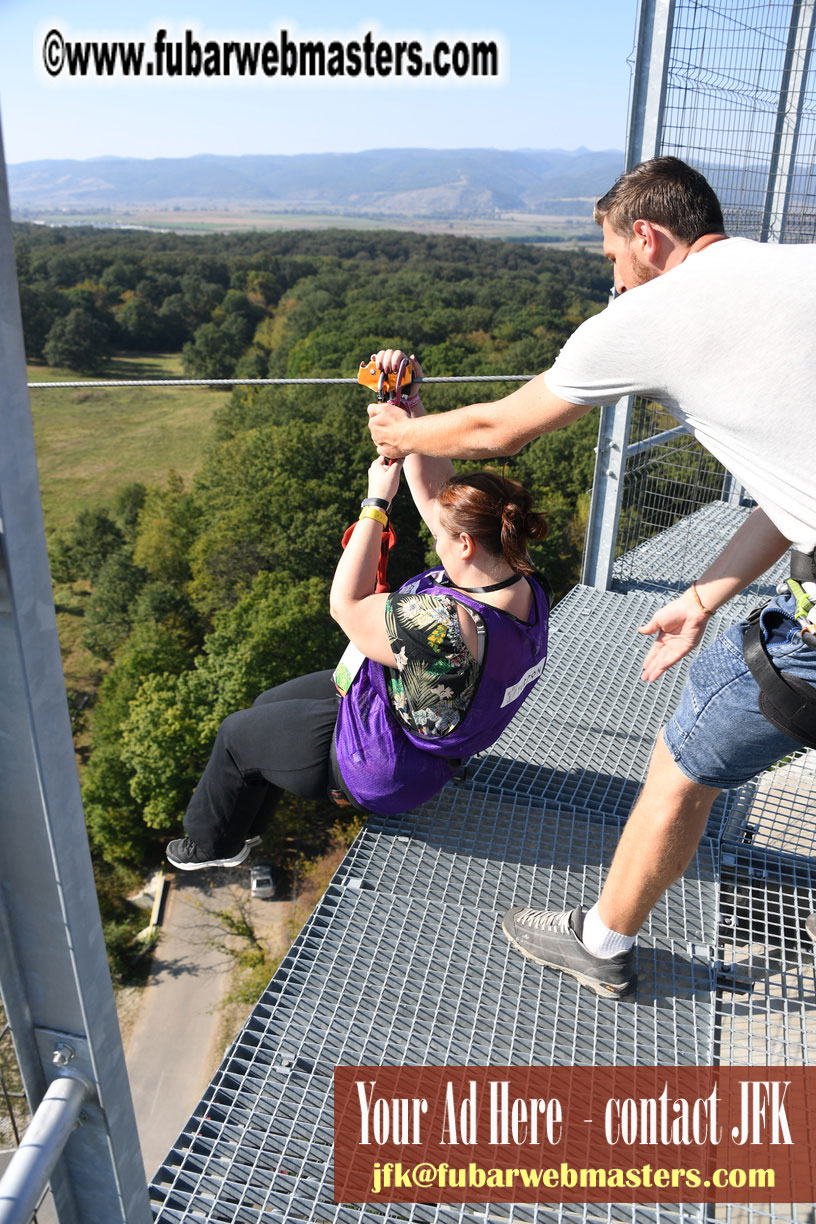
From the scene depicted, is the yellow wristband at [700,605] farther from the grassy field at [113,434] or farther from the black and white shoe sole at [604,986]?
the grassy field at [113,434]

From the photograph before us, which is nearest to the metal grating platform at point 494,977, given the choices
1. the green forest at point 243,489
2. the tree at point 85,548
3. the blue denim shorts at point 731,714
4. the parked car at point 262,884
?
the blue denim shorts at point 731,714

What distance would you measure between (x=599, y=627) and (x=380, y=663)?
258 cm

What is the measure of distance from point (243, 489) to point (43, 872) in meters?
29.3

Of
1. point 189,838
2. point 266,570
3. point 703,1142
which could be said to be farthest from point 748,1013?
point 266,570

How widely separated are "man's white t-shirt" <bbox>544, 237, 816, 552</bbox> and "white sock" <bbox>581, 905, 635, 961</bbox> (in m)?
1.18

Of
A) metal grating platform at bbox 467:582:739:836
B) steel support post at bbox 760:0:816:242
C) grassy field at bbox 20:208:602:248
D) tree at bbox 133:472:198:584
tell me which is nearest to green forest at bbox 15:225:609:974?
tree at bbox 133:472:198:584

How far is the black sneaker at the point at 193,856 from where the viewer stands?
305cm

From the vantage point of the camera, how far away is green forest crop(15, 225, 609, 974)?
2150cm

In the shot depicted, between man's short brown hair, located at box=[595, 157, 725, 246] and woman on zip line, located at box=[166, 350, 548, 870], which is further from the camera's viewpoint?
woman on zip line, located at box=[166, 350, 548, 870]

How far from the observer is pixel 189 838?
3.06 meters

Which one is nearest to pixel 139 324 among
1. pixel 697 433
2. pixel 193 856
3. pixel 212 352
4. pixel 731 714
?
pixel 212 352

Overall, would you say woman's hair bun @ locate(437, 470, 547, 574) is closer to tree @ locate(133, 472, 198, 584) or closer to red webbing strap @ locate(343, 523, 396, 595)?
red webbing strap @ locate(343, 523, 396, 595)

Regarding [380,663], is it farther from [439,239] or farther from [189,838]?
[439,239]

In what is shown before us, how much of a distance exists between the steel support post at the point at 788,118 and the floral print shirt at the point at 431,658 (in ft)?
13.8
